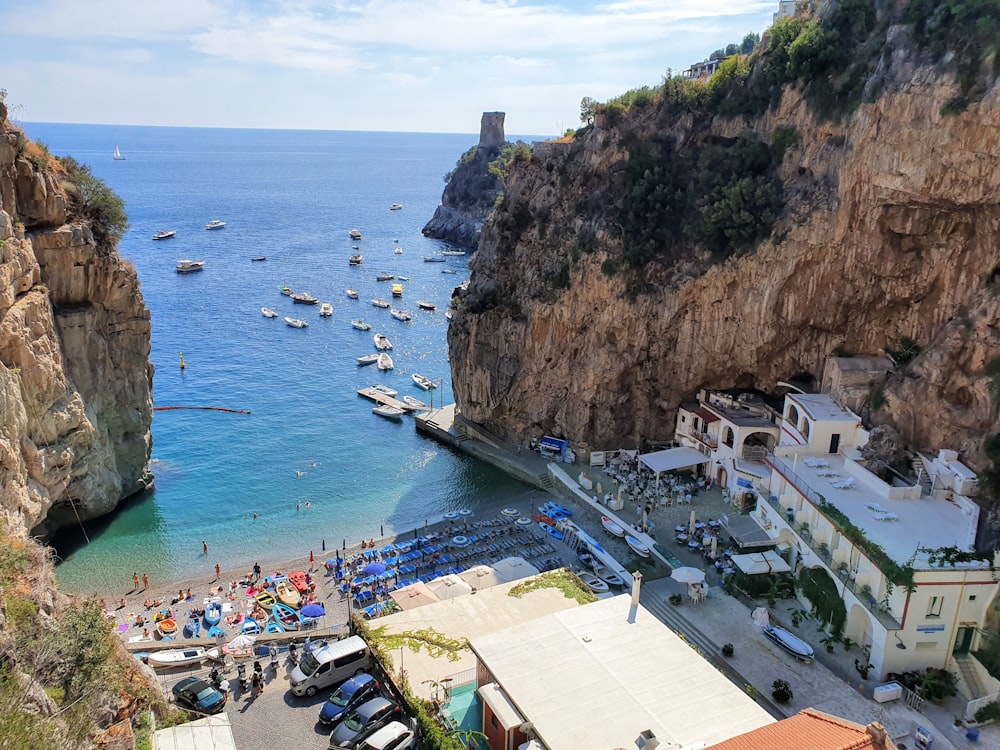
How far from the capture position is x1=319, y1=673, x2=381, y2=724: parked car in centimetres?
1814

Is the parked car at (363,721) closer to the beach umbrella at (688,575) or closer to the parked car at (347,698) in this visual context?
the parked car at (347,698)

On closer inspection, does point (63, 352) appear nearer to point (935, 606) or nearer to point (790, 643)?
point (790, 643)

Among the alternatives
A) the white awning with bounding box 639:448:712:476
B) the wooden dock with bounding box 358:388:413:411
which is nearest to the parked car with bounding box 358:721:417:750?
the white awning with bounding box 639:448:712:476

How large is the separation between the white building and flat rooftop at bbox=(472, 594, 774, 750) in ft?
Answer: 23.0

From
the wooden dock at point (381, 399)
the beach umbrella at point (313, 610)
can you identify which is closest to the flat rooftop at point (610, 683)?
the beach umbrella at point (313, 610)

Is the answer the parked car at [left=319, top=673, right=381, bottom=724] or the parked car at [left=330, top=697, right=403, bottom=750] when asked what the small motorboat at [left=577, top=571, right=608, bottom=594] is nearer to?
the parked car at [left=319, top=673, right=381, bottom=724]

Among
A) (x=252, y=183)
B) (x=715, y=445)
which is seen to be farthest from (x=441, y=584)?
(x=252, y=183)

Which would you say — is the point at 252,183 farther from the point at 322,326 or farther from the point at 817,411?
the point at 817,411

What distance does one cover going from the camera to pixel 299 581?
91.0 ft

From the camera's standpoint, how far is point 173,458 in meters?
39.8

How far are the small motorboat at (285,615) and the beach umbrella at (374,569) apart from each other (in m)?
3.10

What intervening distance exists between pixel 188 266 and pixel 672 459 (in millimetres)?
72311

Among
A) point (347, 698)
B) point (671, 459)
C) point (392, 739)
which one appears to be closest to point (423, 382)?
point (671, 459)

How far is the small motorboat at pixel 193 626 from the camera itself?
2448cm
